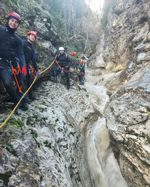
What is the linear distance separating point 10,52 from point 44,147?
111 inches

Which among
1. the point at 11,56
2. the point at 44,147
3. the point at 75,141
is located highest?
the point at 11,56

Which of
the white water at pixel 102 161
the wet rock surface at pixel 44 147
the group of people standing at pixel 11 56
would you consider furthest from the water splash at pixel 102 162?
the group of people standing at pixel 11 56

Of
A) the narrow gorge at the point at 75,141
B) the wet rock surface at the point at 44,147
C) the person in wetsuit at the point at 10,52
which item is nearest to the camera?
the wet rock surface at the point at 44,147

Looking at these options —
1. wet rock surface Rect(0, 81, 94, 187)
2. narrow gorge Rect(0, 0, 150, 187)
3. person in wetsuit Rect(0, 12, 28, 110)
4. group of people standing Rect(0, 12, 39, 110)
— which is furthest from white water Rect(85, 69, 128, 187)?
person in wetsuit Rect(0, 12, 28, 110)

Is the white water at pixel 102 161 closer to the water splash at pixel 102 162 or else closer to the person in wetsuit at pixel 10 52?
the water splash at pixel 102 162

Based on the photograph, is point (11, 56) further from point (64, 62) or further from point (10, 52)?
point (64, 62)

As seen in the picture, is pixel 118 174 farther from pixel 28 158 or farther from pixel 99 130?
pixel 28 158

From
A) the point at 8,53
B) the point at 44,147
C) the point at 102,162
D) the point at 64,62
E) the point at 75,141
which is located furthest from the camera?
the point at 64,62

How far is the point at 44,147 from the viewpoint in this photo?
2.99 metres

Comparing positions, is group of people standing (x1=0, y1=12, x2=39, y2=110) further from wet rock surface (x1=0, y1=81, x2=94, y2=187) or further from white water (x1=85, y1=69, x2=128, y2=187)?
white water (x1=85, y1=69, x2=128, y2=187)

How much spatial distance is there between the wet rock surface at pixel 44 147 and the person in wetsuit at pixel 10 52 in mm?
944

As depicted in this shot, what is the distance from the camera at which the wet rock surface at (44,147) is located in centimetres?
207

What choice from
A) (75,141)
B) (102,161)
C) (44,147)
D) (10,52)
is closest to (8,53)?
(10,52)

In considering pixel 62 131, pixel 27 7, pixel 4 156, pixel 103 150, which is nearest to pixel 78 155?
pixel 62 131
